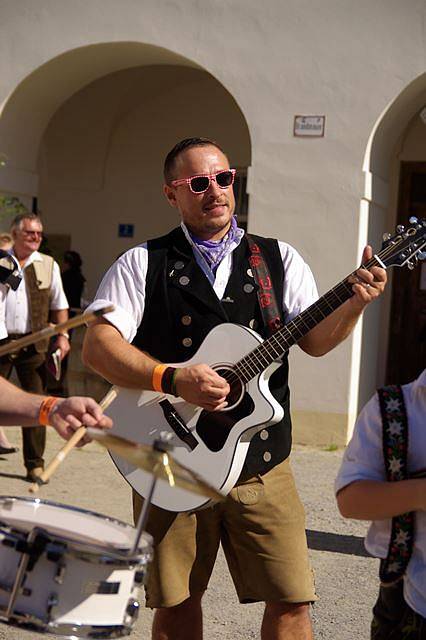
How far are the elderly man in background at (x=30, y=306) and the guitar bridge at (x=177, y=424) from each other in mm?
4076

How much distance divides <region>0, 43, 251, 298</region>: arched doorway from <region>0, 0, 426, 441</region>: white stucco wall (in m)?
3.06

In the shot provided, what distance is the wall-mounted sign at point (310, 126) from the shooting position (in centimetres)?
884

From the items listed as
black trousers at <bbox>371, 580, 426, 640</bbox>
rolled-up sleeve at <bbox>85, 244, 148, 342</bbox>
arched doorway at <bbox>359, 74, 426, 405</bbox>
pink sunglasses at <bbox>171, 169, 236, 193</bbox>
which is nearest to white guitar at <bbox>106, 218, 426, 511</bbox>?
rolled-up sleeve at <bbox>85, 244, 148, 342</bbox>

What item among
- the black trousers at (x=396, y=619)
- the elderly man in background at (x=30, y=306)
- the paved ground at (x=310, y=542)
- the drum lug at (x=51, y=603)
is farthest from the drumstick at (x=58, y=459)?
the elderly man in background at (x=30, y=306)

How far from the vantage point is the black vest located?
139 inches

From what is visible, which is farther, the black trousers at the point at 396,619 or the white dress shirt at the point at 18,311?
the white dress shirt at the point at 18,311

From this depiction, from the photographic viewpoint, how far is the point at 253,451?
11.4ft

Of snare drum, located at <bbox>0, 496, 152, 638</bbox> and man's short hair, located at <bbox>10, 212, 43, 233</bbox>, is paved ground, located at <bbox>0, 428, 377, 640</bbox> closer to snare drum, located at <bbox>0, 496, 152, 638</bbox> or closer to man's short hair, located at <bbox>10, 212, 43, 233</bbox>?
man's short hair, located at <bbox>10, 212, 43, 233</bbox>

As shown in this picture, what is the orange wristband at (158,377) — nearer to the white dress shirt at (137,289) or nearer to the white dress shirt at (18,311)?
the white dress shirt at (137,289)

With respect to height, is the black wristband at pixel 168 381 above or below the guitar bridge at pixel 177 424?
above

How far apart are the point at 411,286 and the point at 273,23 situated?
334 cm

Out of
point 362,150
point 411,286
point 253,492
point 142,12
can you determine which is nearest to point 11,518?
point 253,492

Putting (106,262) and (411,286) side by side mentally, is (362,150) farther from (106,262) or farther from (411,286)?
(106,262)

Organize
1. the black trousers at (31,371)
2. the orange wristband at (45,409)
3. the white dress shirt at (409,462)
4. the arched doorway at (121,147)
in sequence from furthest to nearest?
the arched doorway at (121,147) → the black trousers at (31,371) → the orange wristband at (45,409) → the white dress shirt at (409,462)
